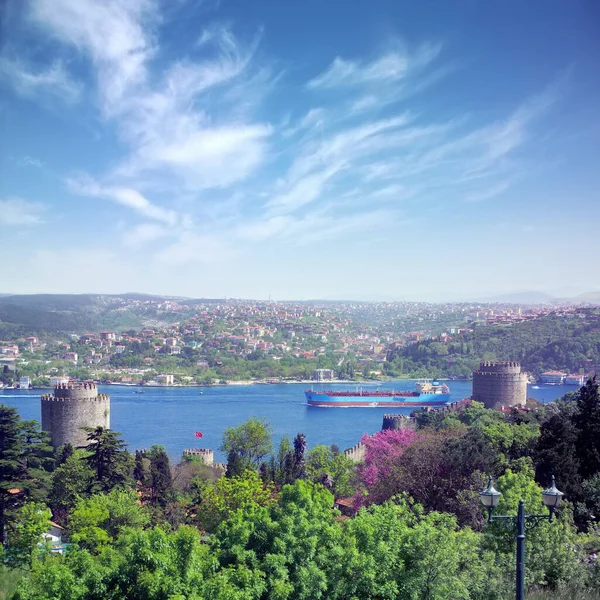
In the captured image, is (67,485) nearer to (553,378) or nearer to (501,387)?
(501,387)

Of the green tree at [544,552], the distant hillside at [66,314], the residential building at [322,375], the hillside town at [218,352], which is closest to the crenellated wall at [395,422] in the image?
the green tree at [544,552]

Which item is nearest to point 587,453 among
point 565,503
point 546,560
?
point 565,503

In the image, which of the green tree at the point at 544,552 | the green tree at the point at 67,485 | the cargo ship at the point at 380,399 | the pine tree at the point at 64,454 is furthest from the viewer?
the cargo ship at the point at 380,399

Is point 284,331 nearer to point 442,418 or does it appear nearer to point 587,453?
point 442,418

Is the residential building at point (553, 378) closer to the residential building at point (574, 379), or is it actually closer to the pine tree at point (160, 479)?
the residential building at point (574, 379)

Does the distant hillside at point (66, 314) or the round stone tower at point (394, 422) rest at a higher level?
the distant hillside at point (66, 314)

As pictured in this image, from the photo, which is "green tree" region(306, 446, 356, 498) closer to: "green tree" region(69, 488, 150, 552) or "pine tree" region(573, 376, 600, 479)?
"green tree" region(69, 488, 150, 552)

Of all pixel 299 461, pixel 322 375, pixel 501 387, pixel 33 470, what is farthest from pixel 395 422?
pixel 322 375
